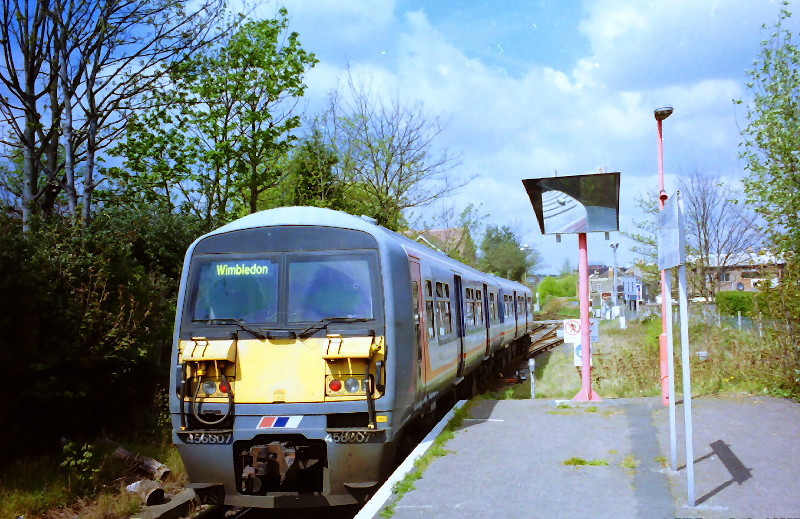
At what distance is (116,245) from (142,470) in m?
3.20

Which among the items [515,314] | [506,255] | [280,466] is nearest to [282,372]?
[280,466]

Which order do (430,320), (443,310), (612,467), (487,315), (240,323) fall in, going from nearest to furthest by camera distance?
(612,467) < (240,323) < (430,320) < (443,310) < (487,315)

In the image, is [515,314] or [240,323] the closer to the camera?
[240,323]

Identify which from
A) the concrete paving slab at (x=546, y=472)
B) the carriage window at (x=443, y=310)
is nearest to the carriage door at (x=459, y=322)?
the carriage window at (x=443, y=310)

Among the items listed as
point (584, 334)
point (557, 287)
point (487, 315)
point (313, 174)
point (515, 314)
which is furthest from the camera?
point (557, 287)

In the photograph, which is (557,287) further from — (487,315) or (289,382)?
(289,382)

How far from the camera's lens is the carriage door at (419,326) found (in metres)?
8.30

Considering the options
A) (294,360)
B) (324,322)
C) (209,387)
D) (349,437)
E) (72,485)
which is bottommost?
(72,485)

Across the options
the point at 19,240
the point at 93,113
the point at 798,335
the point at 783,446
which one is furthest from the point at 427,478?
the point at 93,113

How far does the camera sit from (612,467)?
7234 millimetres

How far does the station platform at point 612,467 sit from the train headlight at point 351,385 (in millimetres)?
1029

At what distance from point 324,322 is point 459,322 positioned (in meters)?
5.23

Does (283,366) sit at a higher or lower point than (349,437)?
higher

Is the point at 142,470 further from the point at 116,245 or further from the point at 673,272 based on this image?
the point at 673,272
